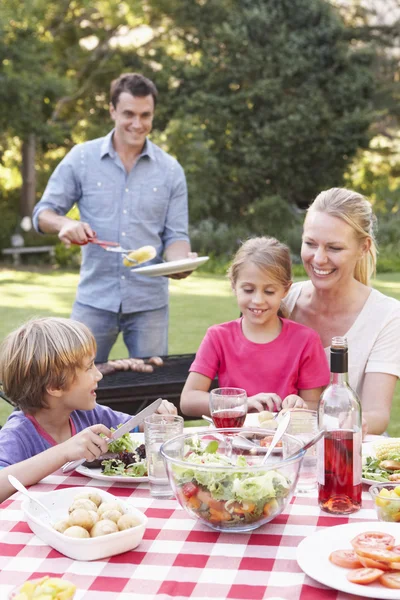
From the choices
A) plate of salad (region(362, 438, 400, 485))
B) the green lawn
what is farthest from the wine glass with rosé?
the green lawn

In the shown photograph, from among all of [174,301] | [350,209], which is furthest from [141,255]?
[174,301]

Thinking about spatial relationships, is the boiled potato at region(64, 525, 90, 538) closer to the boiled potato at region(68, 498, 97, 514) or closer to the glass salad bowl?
the boiled potato at region(68, 498, 97, 514)

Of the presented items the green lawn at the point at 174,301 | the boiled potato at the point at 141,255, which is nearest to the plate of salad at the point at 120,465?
the boiled potato at the point at 141,255

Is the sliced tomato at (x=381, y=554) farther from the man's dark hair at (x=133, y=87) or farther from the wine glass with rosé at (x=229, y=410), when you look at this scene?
the man's dark hair at (x=133, y=87)

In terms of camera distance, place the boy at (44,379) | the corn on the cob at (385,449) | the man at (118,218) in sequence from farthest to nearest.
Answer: the man at (118,218), the boy at (44,379), the corn on the cob at (385,449)

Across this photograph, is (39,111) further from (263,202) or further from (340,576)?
(340,576)

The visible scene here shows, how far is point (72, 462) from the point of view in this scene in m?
2.05

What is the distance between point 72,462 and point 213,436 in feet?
1.22

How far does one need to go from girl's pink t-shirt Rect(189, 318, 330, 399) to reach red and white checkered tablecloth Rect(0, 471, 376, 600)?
1104 mm

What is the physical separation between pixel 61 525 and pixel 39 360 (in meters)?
0.77

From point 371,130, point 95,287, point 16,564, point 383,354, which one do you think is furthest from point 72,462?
point 371,130

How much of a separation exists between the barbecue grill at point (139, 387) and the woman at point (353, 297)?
33.4 inches

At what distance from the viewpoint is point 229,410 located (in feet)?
7.26

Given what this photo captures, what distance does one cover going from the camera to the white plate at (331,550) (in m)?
1.39
